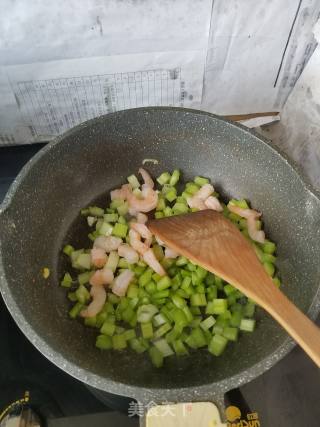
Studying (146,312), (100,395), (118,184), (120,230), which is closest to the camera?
(100,395)

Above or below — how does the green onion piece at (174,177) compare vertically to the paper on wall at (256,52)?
below

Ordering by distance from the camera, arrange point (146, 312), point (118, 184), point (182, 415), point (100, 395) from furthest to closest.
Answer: point (118, 184)
point (146, 312)
point (100, 395)
point (182, 415)

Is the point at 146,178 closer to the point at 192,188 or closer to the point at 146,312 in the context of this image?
the point at 192,188

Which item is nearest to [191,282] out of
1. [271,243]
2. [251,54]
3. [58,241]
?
[271,243]

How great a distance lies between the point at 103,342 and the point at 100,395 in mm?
106

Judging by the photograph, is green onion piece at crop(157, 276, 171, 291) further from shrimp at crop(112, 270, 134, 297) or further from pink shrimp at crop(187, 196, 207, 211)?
pink shrimp at crop(187, 196, 207, 211)

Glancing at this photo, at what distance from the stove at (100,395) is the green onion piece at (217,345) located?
0.09 m

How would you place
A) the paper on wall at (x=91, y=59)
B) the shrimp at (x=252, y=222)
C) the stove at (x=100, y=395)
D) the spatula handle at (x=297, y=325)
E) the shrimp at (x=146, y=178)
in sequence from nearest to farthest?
the spatula handle at (x=297, y=325)
the stove at (x=100, y=395)
the paper on wall at (x=91, y=59)
the shrimp at (x=252, y=222)
the shrimp at (x=146, y=178)

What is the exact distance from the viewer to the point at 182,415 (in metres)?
0.61

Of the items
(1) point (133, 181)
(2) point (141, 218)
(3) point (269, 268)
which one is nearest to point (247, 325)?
(3) point (269, 268)

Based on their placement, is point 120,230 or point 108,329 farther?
point 120,230

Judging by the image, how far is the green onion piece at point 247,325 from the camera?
2.85 ft

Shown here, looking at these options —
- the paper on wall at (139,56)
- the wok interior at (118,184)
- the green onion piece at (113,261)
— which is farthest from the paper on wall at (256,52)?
the green onion piece at (113,261)

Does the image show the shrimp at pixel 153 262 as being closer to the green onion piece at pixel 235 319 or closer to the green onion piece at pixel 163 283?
the green onion piece at pixel 163 283
